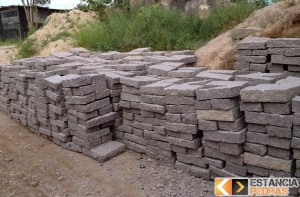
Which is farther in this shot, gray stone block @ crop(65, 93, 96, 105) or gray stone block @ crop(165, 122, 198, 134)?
gray stone block @ crop(65, 93, 96, 105)

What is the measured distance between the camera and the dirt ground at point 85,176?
4.14m

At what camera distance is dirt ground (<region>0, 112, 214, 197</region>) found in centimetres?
414

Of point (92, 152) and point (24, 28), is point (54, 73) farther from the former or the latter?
point (24, 28)

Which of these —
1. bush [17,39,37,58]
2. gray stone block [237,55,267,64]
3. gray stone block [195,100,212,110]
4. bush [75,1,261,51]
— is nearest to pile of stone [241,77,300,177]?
gray stone block [195,100,212,110]

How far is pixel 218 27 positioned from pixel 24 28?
16.4 metres

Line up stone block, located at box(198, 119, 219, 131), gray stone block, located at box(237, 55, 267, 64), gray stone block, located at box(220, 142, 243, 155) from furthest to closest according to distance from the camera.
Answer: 1. gray stone block, located at box(237, 55, 267, 64)
2. stone block, located at box(198, 119, 219, 131)
3. gray stone block, located at box(220, 142, 243, 155)

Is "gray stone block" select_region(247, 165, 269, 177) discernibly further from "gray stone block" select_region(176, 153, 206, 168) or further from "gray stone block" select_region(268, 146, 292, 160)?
"gray stone block" select_region(176, 153, 206, 168)

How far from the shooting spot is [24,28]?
20516mm

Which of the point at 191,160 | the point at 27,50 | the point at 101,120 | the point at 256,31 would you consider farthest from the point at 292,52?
the point at 27,50

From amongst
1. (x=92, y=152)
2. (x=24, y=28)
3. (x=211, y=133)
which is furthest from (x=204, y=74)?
(x=24, y=28)

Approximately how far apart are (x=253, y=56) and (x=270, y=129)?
2.01 meters

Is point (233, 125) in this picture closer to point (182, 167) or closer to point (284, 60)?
point (182, 167)

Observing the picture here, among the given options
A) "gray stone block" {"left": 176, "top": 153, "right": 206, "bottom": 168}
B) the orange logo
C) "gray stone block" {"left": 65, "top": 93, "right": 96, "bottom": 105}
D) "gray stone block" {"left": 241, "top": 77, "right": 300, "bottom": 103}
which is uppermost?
"gray stone block" {"left": 241, "top": 77, "right": 300, "bottom": 103}

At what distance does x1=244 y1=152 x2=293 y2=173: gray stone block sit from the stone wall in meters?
0.01
